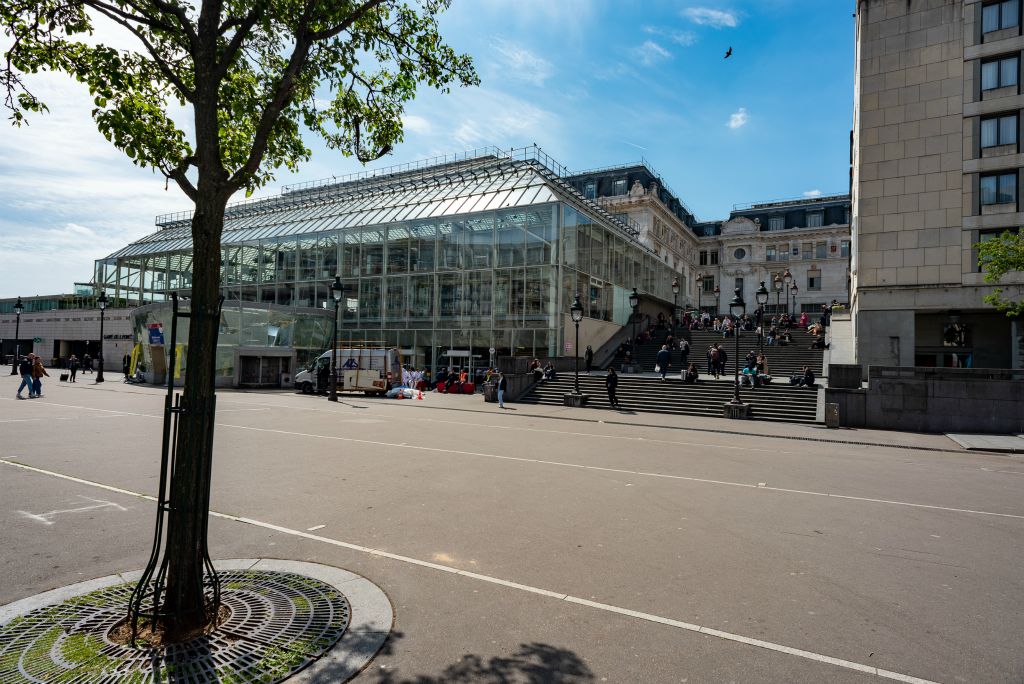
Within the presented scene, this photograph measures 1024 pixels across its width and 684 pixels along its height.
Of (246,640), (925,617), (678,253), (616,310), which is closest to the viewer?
(246,640)

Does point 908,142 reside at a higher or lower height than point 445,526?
higher

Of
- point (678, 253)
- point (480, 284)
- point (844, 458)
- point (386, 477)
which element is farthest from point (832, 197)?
point (386, 477)

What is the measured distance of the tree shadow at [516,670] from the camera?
3.36m

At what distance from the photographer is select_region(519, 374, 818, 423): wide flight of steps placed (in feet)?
70.2

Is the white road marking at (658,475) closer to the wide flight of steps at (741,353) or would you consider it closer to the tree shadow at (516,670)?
the tree shadow at (516,670)

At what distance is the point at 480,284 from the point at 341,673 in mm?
32960

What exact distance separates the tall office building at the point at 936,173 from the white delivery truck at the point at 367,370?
82.9ft

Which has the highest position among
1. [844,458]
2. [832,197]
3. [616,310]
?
[832,197]

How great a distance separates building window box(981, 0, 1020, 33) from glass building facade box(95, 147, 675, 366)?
22.3m

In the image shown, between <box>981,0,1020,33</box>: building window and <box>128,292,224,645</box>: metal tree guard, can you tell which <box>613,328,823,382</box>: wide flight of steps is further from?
<box>128,292,224,645</box>: metal tree guard

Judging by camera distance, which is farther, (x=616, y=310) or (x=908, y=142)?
(x=616, y=310)

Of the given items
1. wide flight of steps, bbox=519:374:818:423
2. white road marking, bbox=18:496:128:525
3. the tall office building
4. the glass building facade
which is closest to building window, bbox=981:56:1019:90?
the tall office building

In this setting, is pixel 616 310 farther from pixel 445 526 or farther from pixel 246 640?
pixel 246 640

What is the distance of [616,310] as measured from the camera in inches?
1603
